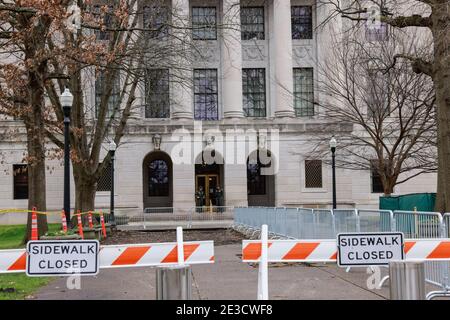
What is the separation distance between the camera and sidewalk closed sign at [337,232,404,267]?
22.5ft

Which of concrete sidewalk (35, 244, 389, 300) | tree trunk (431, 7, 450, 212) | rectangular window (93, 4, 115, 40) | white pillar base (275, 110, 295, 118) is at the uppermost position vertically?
rectangular window (93, 4, 115, 40)

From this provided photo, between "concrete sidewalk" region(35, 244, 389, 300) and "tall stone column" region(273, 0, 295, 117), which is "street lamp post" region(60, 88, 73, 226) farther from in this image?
"tall stone column" region(273, 0, 295, 117)

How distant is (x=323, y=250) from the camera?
23.1 ft

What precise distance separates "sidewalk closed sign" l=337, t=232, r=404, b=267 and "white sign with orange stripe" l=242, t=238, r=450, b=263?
140mm

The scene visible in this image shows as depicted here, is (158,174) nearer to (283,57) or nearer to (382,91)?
(283,57)

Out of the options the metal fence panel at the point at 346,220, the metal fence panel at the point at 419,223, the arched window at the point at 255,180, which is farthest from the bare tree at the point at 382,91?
the metal fence panel at the point at 419,223

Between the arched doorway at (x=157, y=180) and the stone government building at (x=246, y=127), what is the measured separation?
69 cm

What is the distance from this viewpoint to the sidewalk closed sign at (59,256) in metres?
6.72

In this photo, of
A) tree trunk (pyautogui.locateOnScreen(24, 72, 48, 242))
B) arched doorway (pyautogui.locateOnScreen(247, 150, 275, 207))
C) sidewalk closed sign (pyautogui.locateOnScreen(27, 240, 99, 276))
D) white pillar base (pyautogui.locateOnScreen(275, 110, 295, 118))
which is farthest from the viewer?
arched doorway (pyautogui.locateOnScreen(247, 150, 275, 207))

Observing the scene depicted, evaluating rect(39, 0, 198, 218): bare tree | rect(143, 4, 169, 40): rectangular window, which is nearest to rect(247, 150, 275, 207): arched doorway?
rect(39, 0, 198, 218): bare tree

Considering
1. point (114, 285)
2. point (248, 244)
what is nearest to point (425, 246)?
point (248, 244)

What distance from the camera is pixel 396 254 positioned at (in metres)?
6.88

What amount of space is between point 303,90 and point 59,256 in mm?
39560
